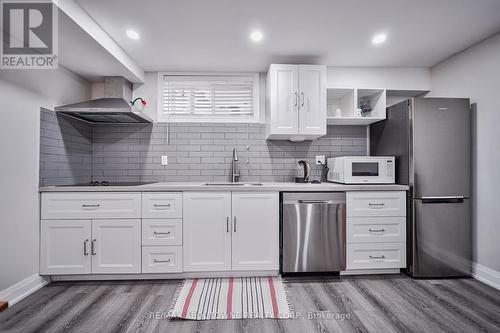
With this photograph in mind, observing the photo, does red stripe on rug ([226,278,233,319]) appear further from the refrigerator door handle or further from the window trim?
the refrigerator door handle

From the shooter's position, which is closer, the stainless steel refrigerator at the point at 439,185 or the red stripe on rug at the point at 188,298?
the red stripe on rug at the point at 188,298

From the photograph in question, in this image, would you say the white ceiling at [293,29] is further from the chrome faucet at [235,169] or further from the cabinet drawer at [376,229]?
the cabinet drawer at [376,229]

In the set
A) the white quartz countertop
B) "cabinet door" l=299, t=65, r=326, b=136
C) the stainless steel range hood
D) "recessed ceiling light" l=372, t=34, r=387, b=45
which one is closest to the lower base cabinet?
the white quartz countertop

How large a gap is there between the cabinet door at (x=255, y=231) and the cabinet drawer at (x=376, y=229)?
0.77 meters

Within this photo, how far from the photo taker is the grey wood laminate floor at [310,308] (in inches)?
69.8

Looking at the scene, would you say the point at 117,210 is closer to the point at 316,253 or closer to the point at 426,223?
the point at 316,253

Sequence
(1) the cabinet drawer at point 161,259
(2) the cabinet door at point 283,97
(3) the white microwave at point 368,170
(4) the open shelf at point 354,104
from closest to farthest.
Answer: (1) the cabinet drawer at point 161,259
(3) the white microwave at point 368,170
(2) the cabinet door at point 283,97
(4) the open shelf at point 354,104

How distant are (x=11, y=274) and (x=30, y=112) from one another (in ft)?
4.52

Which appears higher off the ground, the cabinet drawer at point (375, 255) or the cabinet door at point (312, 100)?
the cabinet door at point (312, 100)

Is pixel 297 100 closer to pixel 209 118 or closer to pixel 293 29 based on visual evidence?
pixel 293 29

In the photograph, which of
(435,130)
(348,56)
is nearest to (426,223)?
(435,130)

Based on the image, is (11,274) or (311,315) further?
(11,274)

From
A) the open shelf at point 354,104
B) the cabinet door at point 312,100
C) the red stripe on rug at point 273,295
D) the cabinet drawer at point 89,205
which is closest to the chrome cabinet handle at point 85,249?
the cabinet drawer at point 89,205

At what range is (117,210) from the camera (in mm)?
2412
